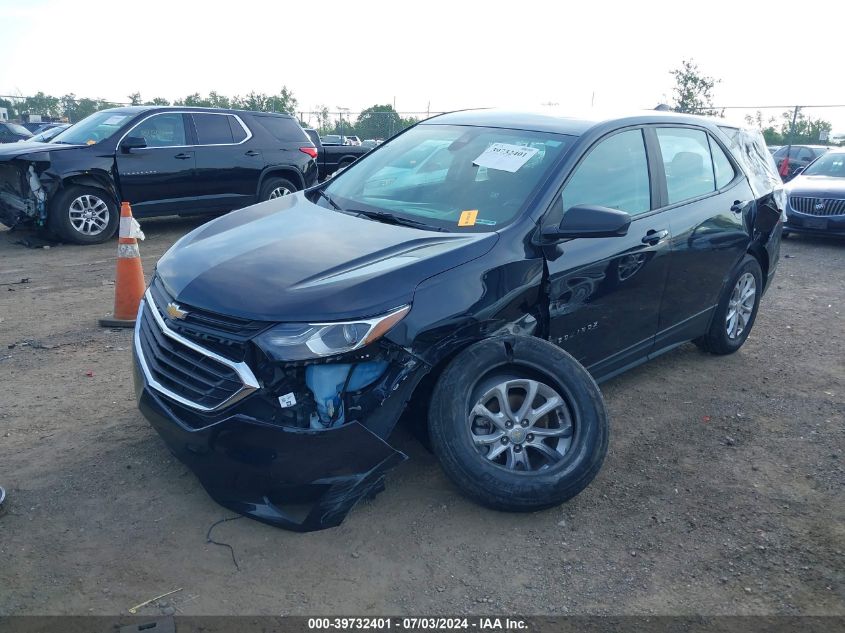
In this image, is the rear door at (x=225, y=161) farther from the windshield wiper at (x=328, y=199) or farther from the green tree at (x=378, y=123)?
the green tree at (x=378, y=123)

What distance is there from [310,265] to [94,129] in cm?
813

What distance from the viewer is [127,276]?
5.95 m

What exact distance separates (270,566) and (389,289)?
1256 millimetres

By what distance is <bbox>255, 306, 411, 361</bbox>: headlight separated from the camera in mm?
2939

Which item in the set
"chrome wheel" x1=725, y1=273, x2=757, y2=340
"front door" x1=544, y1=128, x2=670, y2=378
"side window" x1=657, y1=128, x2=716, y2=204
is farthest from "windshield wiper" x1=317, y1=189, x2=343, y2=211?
"chrome wheel" x1=725, y1=273, x2=757, y2=340

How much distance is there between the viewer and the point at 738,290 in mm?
5523

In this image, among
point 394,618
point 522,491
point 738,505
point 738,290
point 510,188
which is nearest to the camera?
point 394,618

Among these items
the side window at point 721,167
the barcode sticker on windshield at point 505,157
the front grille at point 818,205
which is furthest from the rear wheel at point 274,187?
the front grille at point 818,205

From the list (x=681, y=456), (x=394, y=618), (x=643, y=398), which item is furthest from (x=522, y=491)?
(x=643, y=398)

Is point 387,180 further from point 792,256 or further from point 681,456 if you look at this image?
point 792,256

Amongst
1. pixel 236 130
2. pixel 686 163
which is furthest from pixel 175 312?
pixel 236 130

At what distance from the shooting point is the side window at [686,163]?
468 centimetres

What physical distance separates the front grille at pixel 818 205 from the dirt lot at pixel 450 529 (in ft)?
23.7

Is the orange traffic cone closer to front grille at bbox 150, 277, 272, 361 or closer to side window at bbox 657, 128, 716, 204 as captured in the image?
front grille at bbox 150, 277, 272, 361
